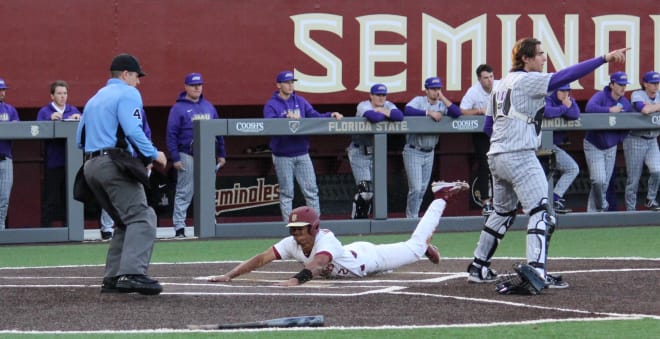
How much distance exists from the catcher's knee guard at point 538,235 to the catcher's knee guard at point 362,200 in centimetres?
638

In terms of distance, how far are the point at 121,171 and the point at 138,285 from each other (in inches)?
32.1

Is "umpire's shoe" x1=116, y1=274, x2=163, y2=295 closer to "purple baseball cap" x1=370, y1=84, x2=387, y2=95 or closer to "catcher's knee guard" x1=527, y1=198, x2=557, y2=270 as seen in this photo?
"catcher's knee guard" x1=527, y1=198, x2=557, y2=270

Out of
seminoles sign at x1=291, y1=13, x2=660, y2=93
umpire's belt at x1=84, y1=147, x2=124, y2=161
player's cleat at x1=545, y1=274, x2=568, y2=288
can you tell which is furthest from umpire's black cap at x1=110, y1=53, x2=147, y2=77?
seminoles sign at x1=291, y1=13, x2=660, y2=93

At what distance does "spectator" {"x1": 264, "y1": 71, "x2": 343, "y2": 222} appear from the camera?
15523 millimetres

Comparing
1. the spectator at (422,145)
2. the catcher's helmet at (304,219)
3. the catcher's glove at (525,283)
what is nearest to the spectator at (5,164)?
the spectator at (422,145)

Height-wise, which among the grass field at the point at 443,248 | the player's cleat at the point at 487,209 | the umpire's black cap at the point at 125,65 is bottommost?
the grass field at the point at 443,248

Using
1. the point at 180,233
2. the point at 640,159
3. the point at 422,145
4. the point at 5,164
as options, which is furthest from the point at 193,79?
the point at 640,159

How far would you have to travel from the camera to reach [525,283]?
9203mm

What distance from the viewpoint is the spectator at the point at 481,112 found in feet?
52.5

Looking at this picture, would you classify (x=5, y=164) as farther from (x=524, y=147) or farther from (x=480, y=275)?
(x=524, y=147)

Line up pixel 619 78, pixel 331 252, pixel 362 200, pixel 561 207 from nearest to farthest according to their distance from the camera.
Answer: pixel 331 252, pixel 362 200, pixel 561 207, pixel 619 78

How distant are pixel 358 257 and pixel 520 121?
1.65 metres

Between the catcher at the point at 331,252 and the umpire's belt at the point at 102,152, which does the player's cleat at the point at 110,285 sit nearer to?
the umpire's belt at the point at 102,152

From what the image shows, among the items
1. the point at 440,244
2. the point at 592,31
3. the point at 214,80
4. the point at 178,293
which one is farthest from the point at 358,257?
the point at 592,31
